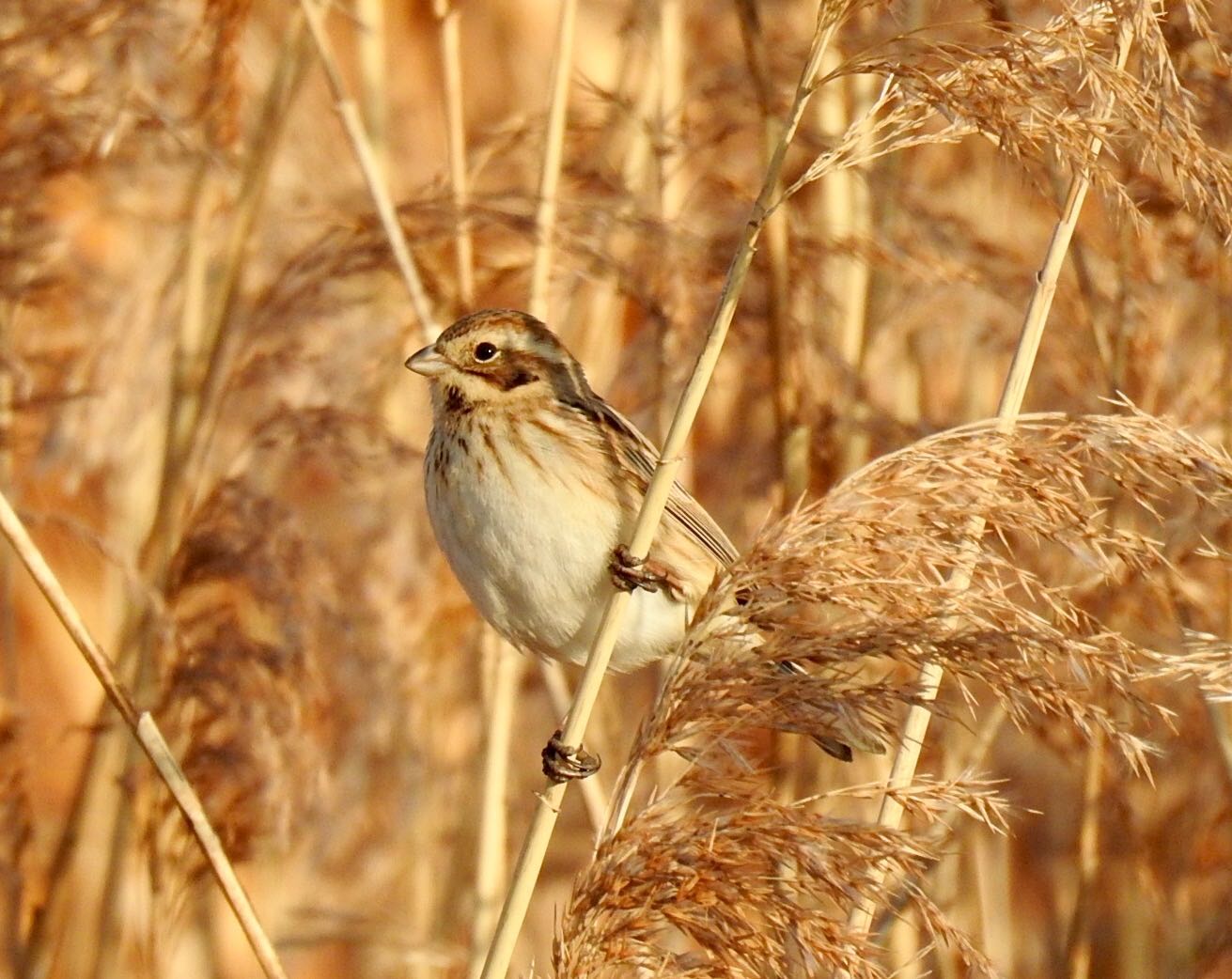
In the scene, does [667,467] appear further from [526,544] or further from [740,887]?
[526,544]

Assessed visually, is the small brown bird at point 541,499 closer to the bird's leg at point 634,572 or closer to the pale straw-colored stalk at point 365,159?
the bird's leg at point 634,572

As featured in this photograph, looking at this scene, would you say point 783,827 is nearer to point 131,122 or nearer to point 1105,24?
point 1105,24

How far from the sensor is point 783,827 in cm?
173

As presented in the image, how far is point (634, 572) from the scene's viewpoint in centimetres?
205

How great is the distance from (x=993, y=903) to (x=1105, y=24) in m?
2.14

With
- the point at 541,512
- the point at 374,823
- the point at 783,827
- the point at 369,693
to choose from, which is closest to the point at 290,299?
the point at 541,512

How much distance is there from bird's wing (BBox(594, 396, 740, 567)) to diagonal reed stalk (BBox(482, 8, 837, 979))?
34.2 inches

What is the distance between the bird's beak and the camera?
109 inches

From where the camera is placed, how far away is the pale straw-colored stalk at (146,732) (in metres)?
2.05

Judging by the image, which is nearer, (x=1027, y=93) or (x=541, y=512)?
(x=1027, y=93)

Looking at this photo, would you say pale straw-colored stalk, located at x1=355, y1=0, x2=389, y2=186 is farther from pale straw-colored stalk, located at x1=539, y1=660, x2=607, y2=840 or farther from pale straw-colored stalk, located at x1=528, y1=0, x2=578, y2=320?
pale straw-colored stalk, located at x1=539, y1=660, x2=607, y2=840

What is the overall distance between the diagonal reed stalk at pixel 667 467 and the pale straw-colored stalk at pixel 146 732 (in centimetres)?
33

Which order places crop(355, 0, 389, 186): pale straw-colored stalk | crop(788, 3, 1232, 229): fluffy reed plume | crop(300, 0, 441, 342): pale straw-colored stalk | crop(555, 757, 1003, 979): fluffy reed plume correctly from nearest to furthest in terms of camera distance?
crop(555, 757, 1003, 979): fluffy reed plume → crop(788, 3, 1232, 229): fluffy reed plume → crop(300, 0, 441, 342): pale straw-colored stalk → crop(355, 0, 389, 186): pale straw-colored stalk

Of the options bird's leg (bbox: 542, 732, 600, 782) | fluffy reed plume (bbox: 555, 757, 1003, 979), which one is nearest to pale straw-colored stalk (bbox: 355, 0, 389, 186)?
bird's leg (bbox: 542, 732, 600, 782)
